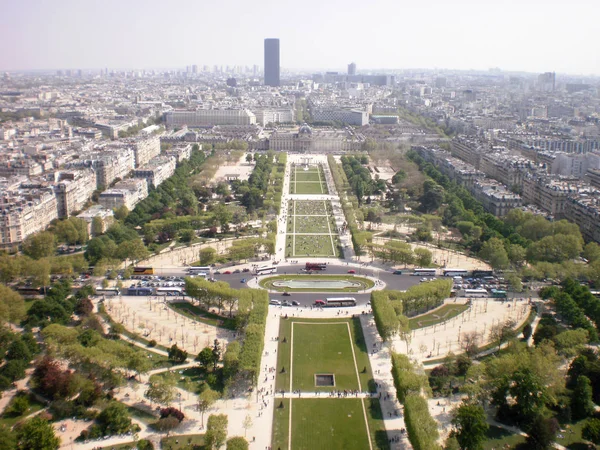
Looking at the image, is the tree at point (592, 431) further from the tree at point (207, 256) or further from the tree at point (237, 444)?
the tree at point (207, 256)

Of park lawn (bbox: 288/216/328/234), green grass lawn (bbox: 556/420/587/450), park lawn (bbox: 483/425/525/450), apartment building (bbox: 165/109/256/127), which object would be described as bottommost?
green grass lawn (bbox: 556/420/587/450)

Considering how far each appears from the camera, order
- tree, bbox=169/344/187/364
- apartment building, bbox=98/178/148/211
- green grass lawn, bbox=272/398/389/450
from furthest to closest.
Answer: apartment building, bbox=98/178/148/211 < tree, bbox=169/344/187/364 < green grass lawn, bbox=272/398/389/450

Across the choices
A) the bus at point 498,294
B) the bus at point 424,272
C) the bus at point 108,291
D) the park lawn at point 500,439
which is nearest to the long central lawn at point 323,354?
the park lawn at point 500,439

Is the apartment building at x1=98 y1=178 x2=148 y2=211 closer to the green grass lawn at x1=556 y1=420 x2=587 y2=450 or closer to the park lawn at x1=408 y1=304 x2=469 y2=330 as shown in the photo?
the park lawn at x1=408 y1=304 x2=469 y2=330

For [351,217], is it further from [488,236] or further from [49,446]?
[49,446]

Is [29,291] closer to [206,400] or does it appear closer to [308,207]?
[206,400]

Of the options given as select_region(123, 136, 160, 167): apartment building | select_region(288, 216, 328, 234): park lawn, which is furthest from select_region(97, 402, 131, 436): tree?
select_region(123, 136, 160, 167): apartment building

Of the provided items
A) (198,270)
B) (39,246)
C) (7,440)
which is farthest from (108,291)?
(7,440)
